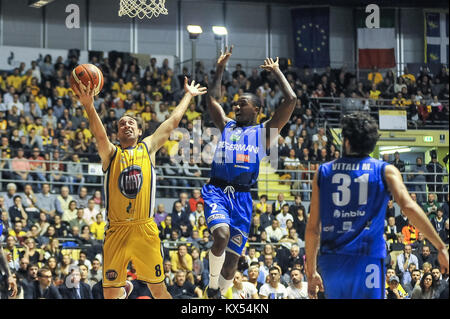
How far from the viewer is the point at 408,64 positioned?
28.9 meters

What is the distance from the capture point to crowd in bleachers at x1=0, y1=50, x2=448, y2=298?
49.0 ft

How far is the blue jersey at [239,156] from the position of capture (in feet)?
31.6

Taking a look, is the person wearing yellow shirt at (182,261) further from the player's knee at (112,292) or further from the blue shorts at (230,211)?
the player's knee at (112,292)

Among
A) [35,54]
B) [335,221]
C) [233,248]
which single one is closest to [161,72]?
[35,54]

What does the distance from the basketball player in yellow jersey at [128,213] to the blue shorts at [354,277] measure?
2872 mm

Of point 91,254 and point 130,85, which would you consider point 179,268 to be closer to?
point 91,254

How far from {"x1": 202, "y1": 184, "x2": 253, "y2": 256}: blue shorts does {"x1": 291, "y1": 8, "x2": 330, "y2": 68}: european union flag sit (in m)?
19.7

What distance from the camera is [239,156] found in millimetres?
9648

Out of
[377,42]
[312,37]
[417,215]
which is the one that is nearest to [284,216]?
[417,215]

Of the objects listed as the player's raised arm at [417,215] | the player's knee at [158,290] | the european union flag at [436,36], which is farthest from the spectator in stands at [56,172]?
the european union flag at [436,36]

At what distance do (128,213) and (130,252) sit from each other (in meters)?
0.45

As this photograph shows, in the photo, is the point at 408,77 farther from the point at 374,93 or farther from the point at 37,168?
the point at 37,168

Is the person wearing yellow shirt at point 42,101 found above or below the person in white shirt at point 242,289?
above

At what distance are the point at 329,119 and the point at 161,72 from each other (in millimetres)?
5559
